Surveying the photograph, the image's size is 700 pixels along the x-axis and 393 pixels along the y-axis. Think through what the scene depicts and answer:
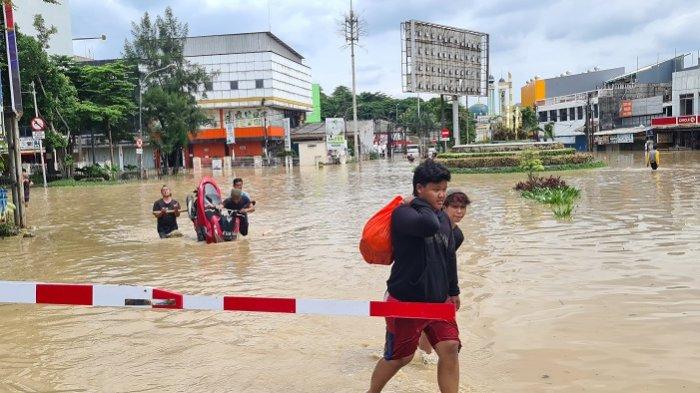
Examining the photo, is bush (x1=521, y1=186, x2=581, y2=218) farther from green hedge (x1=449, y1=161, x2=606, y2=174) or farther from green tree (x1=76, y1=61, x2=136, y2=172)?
green tree (x1=76, y1=61, x2=136, y2=172)

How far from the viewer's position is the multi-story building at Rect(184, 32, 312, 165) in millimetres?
73375

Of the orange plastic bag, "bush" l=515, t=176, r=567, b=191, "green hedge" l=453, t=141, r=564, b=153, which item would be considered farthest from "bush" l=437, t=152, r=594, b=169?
the orange plastic bag

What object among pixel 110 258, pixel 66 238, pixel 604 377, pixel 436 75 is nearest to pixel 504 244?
pixel 604 377

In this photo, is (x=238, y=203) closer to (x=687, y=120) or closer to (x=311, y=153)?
(x=311, y=153)

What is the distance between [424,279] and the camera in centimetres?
374

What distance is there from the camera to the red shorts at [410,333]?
3.75 metres

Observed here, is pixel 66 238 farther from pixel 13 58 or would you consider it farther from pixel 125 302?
pixel 125 302

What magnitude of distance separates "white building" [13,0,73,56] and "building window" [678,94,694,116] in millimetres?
58950

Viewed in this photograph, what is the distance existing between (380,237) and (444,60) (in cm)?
4428

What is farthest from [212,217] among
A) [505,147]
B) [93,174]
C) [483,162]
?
[93,174]

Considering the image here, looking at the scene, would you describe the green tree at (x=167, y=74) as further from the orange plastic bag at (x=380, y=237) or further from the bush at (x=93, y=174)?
the orange plastic bag at (x=380, y=237)

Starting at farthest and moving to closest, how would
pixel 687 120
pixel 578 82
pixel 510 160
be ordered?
pixel 578 82, pixel 687 120, pixel 510 160

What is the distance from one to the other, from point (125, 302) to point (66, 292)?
1.19ft

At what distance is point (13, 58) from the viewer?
1402cm
